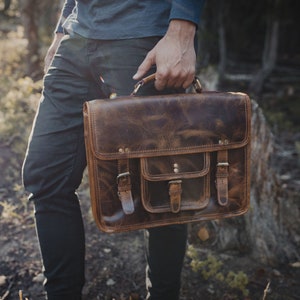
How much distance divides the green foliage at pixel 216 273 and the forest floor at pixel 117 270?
0.03m

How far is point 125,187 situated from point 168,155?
0.19 metres

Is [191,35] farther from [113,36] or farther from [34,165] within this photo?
[34,165]

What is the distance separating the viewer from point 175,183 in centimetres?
142

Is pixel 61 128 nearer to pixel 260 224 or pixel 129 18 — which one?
pixel 129 18

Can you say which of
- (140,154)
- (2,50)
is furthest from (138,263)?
(2,50)

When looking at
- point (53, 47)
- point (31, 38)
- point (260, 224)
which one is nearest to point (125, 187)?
point (53, 47)

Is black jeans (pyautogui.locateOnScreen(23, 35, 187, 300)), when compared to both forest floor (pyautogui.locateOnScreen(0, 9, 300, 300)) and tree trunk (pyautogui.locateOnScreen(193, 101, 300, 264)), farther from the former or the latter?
tree trunk (pyautogui.locateOnScreen(193, 101, 300, 264))

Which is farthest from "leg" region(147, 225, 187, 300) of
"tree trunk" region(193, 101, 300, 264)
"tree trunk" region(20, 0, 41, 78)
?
"tree trunk" region(20, 0, 41, 78)

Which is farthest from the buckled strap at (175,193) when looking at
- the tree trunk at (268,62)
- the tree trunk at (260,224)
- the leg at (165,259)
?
the tree trunk at (268,62)

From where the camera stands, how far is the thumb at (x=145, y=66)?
138 centimetres

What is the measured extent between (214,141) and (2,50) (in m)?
6.87

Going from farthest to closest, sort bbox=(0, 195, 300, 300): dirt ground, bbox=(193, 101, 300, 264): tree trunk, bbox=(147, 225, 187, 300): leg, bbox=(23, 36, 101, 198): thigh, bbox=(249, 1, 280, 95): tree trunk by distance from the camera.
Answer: bbox=(249, 1, 280, 95): tree trunk < bbox=(193, 101, 300, 264): tree trunk < bbox=(0, 195, 300, 300): dirt ground < bbox=(147, 225, 187, 300): leg < bbox=(23, 36, 101, 198): thigh

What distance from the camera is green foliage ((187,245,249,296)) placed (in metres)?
2.15

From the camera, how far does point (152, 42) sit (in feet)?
4.78
